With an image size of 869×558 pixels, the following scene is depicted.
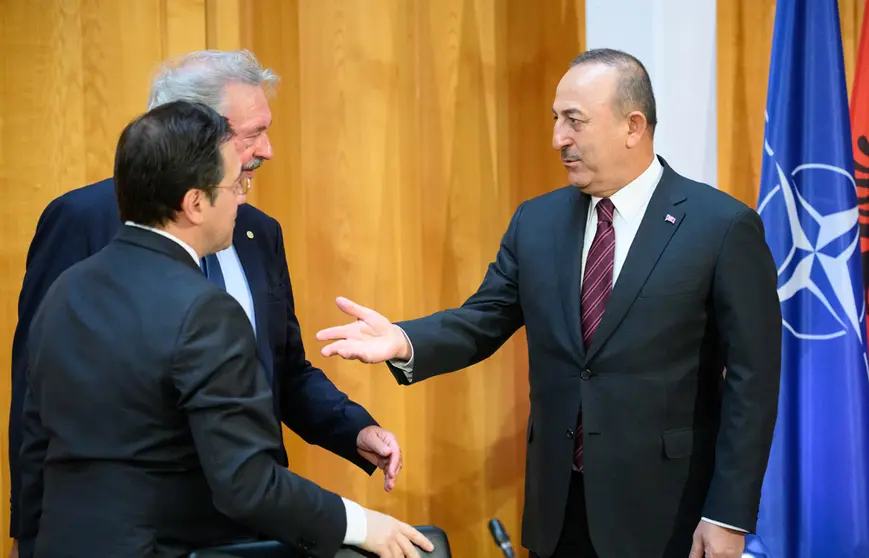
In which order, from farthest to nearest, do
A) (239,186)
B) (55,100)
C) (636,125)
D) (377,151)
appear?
(377,151) → (55,100) → (636,125) → (239,186)

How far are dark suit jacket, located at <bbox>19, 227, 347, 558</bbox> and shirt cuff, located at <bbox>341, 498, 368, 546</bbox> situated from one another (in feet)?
0.13

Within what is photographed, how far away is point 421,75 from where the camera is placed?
139 inches

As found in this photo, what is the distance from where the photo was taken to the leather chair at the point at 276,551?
1.58 m

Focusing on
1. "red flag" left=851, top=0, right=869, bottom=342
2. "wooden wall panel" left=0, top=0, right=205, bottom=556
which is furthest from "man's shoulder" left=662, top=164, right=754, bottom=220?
"wooden wall panel" left=0, top=0, right=205, bottom=556

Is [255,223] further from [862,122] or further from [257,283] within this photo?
[862,122]

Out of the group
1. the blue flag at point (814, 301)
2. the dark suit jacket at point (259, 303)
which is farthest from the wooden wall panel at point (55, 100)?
the blue flag at point (814, 301)

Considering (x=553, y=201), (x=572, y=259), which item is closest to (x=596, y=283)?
(x=572, y=259)

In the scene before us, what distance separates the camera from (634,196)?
2344 mm

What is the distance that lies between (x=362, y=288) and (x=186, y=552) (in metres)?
1.93

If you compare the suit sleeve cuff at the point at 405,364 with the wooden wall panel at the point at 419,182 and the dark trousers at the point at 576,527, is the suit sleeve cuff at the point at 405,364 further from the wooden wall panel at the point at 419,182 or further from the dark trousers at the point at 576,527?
the wooden wall panel at the point at 419,182

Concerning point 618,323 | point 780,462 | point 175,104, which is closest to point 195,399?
point 175,104

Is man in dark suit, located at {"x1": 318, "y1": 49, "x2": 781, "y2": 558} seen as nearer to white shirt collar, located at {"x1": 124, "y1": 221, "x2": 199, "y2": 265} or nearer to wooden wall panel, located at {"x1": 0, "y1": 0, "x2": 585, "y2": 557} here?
white shirt collar, located at {"x1": 124, "y1": 221, "x2": 199, "y2": 265}

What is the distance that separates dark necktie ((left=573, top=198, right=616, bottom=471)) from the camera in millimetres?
2271

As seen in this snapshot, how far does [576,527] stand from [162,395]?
116 centimetres
